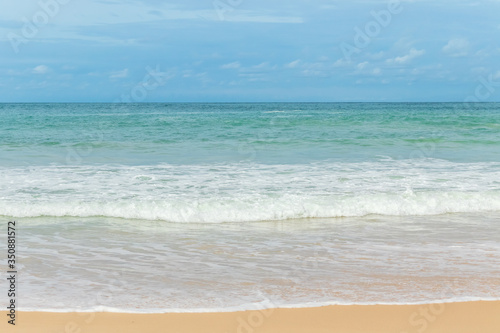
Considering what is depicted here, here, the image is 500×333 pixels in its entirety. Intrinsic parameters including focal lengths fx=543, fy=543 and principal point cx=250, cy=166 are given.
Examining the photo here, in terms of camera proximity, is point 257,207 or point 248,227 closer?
point 248,227

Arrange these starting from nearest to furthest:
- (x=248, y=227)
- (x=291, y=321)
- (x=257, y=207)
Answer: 1. (x=291, y=321)
2. (x=248, y=227)
3. (x=257, y=207)

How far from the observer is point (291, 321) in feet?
14.9

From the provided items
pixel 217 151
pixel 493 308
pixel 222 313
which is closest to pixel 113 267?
pixel 222 313

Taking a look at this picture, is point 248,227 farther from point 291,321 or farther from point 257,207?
point 291,321

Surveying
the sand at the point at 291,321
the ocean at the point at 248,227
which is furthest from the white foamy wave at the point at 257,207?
the sand at the point at 291,321

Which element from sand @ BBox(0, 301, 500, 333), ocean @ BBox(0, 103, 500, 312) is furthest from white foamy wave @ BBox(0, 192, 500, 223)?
sand @ BBox(0, 301, 500, 333)

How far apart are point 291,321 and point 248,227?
3.94 meters

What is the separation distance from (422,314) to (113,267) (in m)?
3.35

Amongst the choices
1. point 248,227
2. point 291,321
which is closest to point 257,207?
point 248,227

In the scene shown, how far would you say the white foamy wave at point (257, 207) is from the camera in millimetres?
9125

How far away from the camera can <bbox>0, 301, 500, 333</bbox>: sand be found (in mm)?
4405

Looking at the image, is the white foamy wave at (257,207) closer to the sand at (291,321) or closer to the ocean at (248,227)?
the ocean at (248,227)

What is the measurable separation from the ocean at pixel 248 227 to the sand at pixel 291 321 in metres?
0.17

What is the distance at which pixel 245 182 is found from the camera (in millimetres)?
11555
